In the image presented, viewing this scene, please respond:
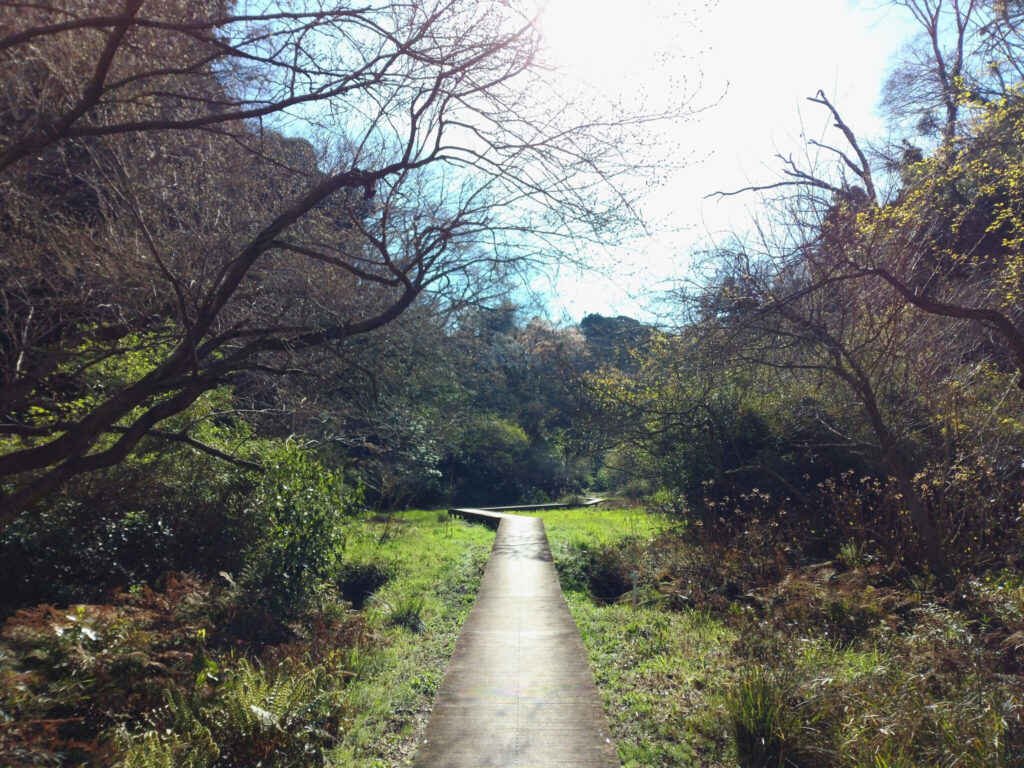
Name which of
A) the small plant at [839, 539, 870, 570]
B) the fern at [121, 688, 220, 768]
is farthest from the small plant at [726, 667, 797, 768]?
the small plant at [839, 539, 870, 570]

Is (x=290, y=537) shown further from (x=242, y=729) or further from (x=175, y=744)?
(x=175, y=744)

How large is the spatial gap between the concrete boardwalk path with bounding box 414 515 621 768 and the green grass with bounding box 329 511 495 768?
249 millimetres

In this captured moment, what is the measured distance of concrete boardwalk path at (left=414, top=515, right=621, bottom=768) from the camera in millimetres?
5086

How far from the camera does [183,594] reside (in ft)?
23.4

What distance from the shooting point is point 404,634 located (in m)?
8.55

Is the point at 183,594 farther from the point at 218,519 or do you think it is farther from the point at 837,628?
the point at 837,628

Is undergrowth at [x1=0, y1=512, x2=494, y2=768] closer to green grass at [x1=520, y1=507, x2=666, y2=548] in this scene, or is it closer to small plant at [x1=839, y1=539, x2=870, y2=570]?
small plant at [x1=839, y1=539, x2=870, y2=570]

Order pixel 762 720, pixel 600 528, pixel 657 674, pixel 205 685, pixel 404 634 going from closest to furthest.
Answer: pixel 762 720
pixel 205 685
pixel 657 674
pixel 404 634
pixel 600 528

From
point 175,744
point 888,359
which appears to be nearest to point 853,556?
point 888,359

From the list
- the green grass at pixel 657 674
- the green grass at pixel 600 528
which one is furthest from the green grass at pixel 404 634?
the green grass at pixel 600 528

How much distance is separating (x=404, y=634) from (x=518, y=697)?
2.66 metres

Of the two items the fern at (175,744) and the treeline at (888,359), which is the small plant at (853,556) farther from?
the fern at (175,744)

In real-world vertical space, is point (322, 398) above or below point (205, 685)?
above

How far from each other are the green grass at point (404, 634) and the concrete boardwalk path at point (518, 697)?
0.25 meters
